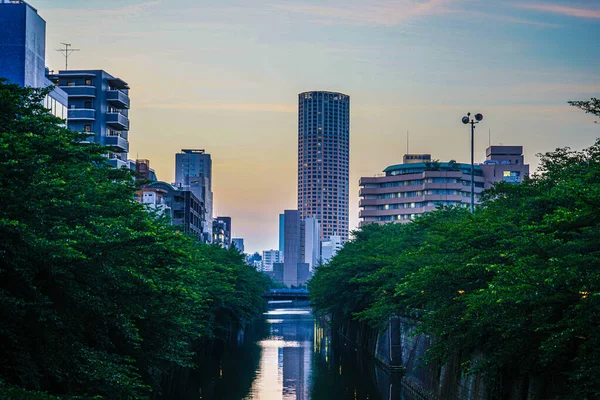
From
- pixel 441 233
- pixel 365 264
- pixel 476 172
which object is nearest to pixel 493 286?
pixel 441 233

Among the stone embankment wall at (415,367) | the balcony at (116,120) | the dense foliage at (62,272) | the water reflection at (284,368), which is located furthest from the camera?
the balcony at (116,120)

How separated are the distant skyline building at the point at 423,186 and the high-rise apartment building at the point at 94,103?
77927mm

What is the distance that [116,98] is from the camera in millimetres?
106125

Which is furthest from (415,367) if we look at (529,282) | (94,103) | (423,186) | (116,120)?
(423,186)

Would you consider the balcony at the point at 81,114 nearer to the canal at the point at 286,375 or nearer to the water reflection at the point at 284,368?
the canal at the point at 286,375

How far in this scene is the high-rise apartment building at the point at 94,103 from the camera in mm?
103500

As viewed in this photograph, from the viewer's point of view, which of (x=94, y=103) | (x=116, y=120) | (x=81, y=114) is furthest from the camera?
(x=116, y=120)

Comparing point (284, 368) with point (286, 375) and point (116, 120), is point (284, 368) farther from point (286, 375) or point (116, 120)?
point (116, 120)

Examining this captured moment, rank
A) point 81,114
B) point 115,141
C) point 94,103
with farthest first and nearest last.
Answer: point 94,103 < point 115,141 < point 81,114

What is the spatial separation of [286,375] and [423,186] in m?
107

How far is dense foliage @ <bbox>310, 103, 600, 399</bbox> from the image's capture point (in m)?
24.8

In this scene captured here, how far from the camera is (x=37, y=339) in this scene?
26828mm

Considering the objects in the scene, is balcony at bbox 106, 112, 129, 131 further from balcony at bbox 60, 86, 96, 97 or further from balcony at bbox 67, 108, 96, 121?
balcony at bbox 60, 86, 96, 97

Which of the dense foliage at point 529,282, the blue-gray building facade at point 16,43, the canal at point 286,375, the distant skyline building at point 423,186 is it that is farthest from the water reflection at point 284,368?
the distant skyline building at point 423,186
